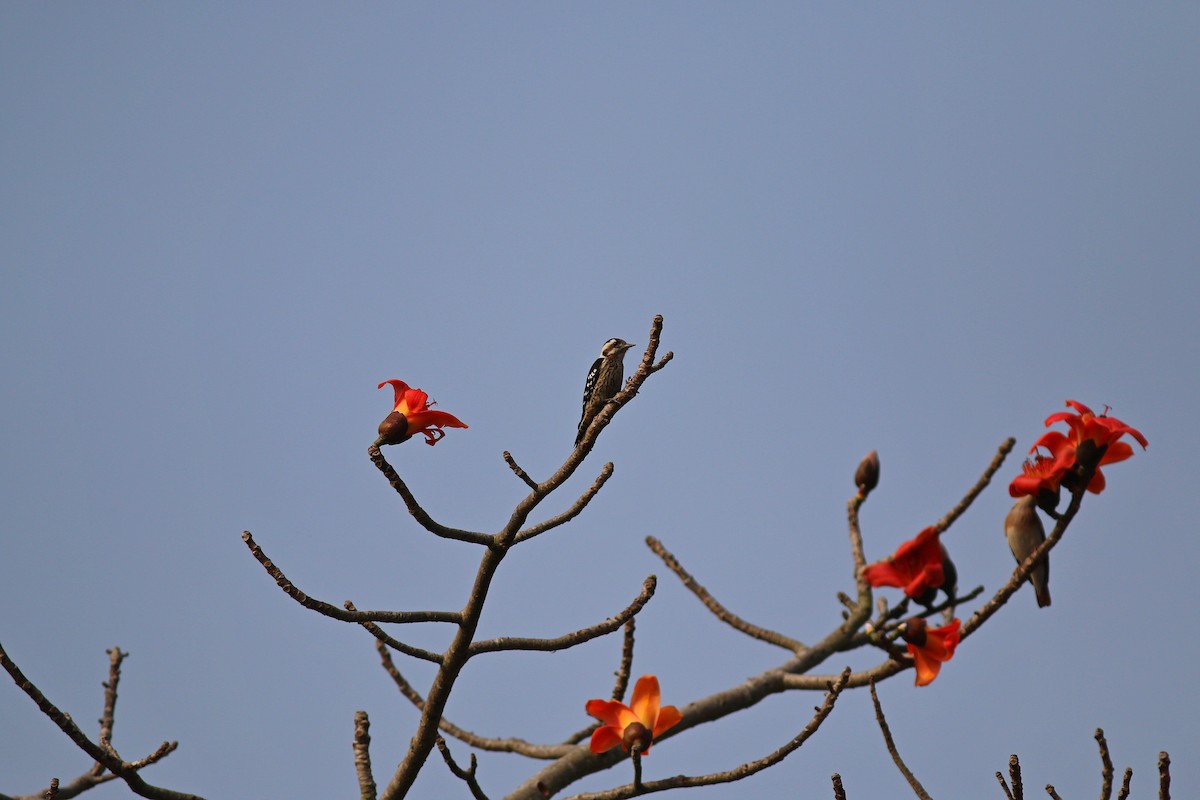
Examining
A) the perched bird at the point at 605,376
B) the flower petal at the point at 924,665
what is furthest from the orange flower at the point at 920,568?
the perched bird at the point at 605,376

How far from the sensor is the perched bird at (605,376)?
7777 millimetres

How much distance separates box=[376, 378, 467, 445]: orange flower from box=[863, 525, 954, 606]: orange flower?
148 centimetres

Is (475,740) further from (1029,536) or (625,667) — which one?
(1029,536)

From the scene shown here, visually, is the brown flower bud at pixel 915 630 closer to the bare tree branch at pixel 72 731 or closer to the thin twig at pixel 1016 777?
the thin twig at pixel 1016 777

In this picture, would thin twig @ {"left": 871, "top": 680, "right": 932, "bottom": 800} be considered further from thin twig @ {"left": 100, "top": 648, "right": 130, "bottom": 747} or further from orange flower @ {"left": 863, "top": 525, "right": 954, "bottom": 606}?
thin twig @ {"left": 100, "top": 648, "right": 130, "bottom": 747}

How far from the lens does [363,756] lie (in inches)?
161

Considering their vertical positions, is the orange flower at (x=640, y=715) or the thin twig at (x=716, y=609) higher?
the thin twig at (x=716, y=609)

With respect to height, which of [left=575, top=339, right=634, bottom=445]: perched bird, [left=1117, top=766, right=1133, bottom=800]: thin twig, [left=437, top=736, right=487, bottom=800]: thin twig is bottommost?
[left=1117, top=766, right=1133, bottom=800]: thin twig

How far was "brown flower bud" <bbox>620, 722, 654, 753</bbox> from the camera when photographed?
3.59 m

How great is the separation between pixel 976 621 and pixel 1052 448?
22.8 inches

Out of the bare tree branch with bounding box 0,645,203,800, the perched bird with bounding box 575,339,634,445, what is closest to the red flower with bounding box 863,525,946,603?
the bare tree branch with bounding box 0,645,203,800

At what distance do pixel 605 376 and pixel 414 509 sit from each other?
4586mm

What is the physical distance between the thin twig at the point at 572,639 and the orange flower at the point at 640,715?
0.74ft

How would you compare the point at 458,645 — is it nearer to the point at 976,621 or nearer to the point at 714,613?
the point at 976,621
